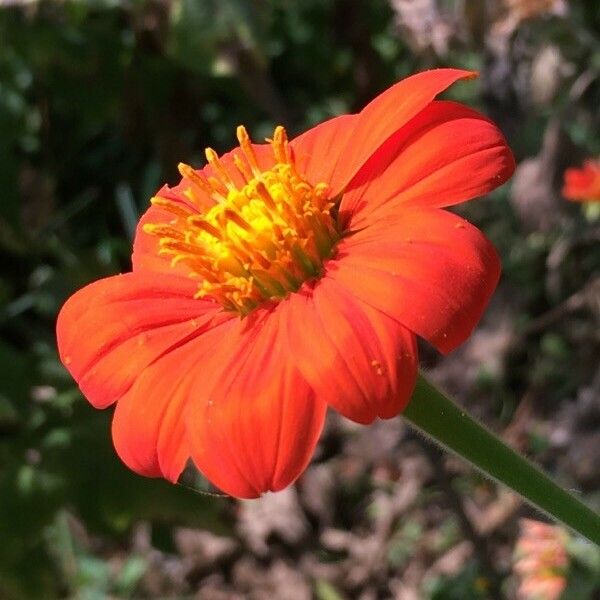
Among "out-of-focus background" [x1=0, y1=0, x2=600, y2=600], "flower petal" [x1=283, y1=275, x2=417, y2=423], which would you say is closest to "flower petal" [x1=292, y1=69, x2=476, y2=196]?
"flower petal" [x1=283, y1=275, x2=417, y2=423]

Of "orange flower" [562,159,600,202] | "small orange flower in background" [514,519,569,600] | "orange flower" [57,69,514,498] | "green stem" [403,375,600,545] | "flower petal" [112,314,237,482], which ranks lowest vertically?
"small orange flower in background" [514,519,569,600]

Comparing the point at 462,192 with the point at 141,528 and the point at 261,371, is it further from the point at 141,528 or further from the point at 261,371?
the point at 141,528

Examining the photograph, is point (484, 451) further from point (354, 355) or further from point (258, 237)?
point (258, 237)

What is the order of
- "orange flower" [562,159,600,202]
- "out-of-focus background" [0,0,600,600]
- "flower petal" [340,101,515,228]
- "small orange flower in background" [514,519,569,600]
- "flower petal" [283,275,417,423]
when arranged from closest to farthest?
"flower petal" [283,275,417,423] → "flower petal" [340,101,515,228] → "small orange flower in background" [514,519,569,600] → "out-of-focus background" [0,0,600,600] → "orange flower" [562,159,600,202]

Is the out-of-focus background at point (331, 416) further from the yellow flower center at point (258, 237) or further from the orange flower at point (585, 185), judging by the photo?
the yellow flower center at point (258, 237)

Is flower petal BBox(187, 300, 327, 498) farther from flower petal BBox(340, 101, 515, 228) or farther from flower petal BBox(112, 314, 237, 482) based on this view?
flower petal BBox(340, 101, 515, 228)

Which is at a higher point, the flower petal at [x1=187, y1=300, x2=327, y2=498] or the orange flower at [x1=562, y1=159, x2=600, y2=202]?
the flower petal at [x1=187, y1=300, x2=327, y2=498]

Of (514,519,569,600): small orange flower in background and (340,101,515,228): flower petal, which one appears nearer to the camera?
(340,101,515,228): flower petal
